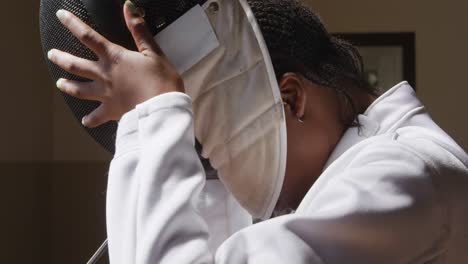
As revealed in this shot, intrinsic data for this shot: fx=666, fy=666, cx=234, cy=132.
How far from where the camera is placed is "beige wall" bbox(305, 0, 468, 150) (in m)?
2.59

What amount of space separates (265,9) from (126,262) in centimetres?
32

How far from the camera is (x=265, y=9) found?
29.0 inches

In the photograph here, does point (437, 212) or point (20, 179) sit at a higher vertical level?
point (437, 212)

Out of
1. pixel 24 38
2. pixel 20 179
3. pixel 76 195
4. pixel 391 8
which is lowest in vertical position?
pixel 76 195

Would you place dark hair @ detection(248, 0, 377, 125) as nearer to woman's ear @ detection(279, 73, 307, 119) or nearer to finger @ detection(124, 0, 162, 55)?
woman's ear @ detection(279, 73, 307, 119)

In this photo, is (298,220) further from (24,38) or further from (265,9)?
(24,38)

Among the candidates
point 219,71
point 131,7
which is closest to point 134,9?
point 131,7

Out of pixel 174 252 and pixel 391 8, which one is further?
pixel 391 8

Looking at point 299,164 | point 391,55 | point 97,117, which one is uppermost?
point 97,117

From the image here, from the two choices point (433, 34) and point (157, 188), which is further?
point (433, 34)

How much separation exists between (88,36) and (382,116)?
326mm

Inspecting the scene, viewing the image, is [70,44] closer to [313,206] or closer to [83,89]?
[83,89]

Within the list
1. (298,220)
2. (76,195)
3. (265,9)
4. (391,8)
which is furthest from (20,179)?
(298,220)

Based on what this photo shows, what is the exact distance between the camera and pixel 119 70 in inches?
24.8
